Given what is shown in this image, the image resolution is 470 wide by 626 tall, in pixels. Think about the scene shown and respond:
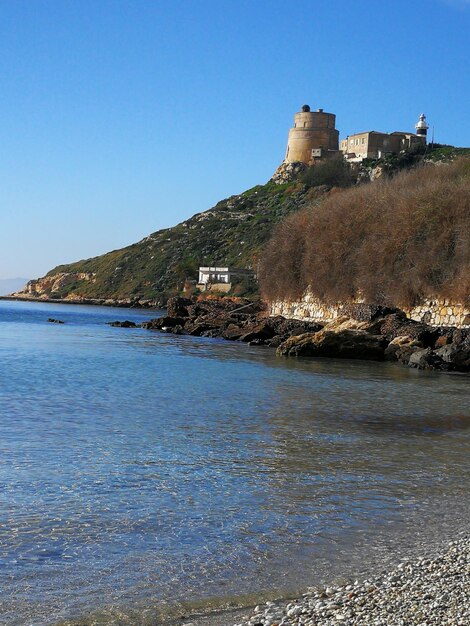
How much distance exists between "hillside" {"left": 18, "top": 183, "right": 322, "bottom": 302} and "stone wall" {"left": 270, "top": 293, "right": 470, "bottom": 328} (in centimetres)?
5062

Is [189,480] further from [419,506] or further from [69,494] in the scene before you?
[419,506]

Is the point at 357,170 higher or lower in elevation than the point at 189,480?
higher

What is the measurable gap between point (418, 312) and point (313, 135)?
86070 millimetres

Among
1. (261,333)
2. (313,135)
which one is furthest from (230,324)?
(313,135)

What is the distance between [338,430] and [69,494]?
6.61m

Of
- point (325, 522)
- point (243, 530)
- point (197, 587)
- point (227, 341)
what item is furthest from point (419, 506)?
point (227, 341)

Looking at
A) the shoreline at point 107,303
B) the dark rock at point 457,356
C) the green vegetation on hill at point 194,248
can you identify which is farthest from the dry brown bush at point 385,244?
the shoreline at point 107,303

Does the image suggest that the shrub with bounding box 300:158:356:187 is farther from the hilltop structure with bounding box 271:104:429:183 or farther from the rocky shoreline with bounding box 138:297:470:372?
the rocky shoreline with bounding box 138:297:470:372

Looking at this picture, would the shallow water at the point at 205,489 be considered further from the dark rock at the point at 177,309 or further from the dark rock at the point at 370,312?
the dark rock at the point at 177,309

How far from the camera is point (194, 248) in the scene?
385 feet

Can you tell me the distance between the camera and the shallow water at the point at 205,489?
22.9 ft

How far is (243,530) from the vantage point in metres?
8.47

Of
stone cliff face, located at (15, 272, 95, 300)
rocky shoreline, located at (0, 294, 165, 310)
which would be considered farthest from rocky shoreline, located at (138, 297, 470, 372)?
stone cliff face, located at (15, 272, 95, 300)

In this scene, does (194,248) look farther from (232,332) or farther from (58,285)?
(232,332)
